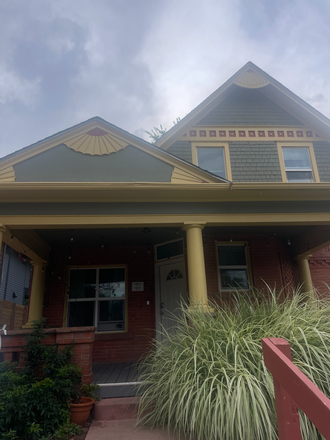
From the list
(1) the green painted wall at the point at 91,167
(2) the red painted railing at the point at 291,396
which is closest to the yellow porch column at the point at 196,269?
(1) the green painted wall at the point at 91,167

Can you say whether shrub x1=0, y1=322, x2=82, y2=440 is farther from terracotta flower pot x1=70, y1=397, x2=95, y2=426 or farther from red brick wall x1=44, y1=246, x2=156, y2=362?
red brick wall x1=44, y1=246, x2=156, y2=362

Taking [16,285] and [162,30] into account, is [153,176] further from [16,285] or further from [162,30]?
[16,285]

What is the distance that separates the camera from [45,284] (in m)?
8.05

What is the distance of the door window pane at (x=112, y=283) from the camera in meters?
8.17

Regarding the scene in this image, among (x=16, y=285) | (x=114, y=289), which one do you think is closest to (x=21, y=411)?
(x=114, y=289)

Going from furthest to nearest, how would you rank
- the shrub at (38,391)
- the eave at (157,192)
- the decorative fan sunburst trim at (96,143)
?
1. the decorative fan sunburst trim at (96,143)
2. the eave at (157,192)
3. the shrub at (38,391)

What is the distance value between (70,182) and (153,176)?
5.30 feet

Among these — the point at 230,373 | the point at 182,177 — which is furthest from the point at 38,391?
the point at 182,177

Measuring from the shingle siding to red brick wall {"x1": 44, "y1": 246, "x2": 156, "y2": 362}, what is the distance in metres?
5.14

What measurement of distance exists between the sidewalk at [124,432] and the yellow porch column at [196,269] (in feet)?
6.80

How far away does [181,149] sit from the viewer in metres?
8.55

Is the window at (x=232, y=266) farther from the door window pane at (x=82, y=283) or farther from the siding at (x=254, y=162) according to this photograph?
the door window pane at (x=82, y=283)

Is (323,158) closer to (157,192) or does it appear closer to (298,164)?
(298,164)

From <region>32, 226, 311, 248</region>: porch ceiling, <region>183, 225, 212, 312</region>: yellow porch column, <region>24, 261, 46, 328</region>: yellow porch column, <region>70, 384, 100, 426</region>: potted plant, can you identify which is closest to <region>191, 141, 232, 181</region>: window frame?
<region>32, 226, 311, 248</region>: porch ceiling
